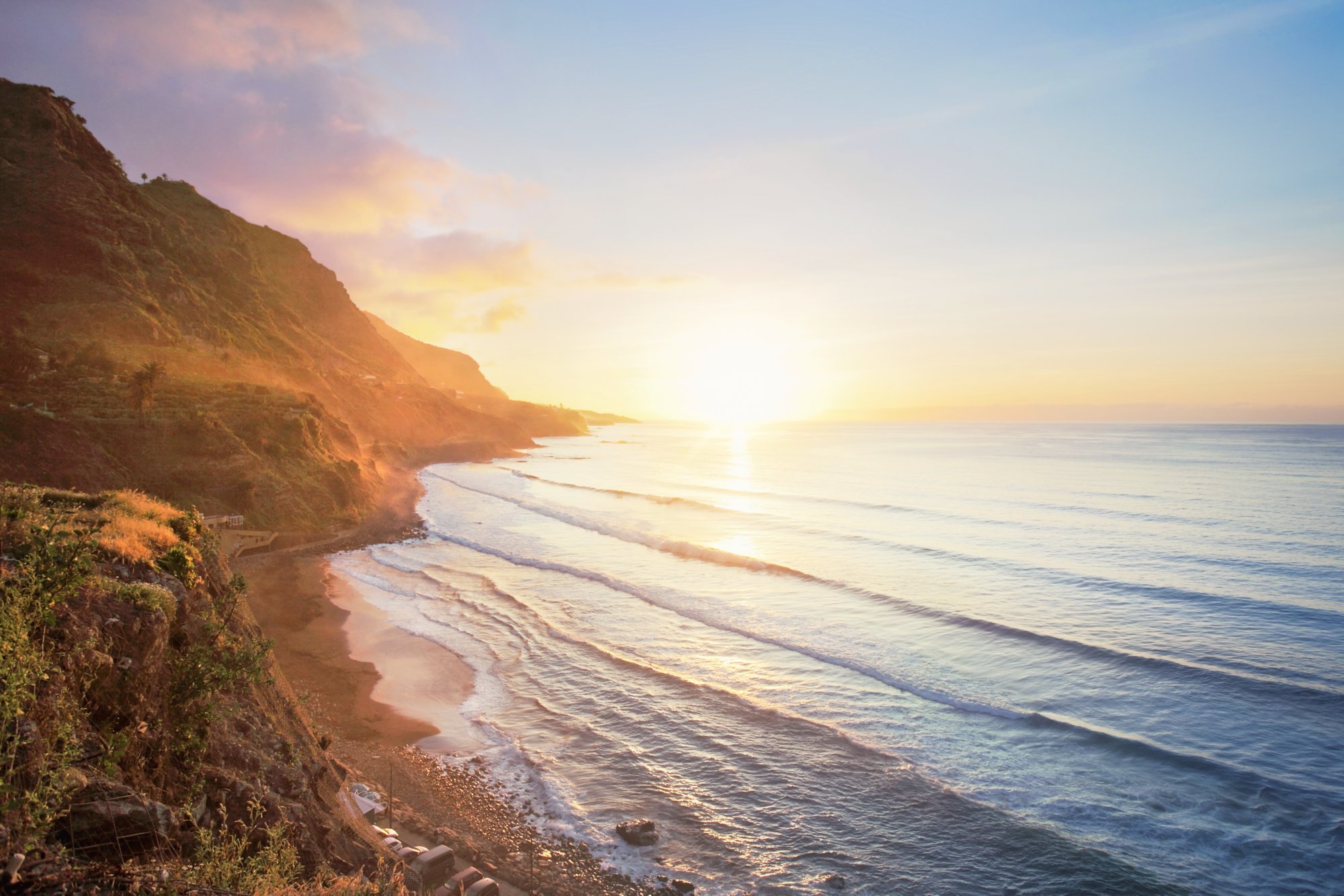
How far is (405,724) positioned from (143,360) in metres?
44.6

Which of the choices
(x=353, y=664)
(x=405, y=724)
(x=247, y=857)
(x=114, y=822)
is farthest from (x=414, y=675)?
(x=114, y=822)

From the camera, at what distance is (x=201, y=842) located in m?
6.69

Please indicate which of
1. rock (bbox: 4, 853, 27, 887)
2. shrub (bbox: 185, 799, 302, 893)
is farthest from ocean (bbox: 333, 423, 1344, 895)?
rock (bbox: 4, 853, 27, 887)

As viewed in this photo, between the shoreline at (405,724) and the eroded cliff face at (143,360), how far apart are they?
28.3 feet

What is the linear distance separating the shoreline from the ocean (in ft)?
2.35

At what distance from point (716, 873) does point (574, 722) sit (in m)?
7.00

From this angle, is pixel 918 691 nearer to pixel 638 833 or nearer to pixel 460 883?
pixel 638 833

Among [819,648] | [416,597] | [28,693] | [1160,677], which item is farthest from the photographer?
[416,597]

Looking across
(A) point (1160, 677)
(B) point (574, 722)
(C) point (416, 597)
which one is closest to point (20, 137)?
(C) point (416, 597)

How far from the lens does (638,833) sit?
1273 cm

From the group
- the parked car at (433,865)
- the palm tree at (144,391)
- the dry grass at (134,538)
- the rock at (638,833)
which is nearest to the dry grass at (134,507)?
the dry grass at (134,538)

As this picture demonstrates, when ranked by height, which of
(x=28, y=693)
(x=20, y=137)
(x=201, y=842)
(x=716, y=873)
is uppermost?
(x=20, y=137)

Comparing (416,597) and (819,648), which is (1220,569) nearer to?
(819,648)

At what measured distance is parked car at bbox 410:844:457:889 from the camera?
1079 centimetres
